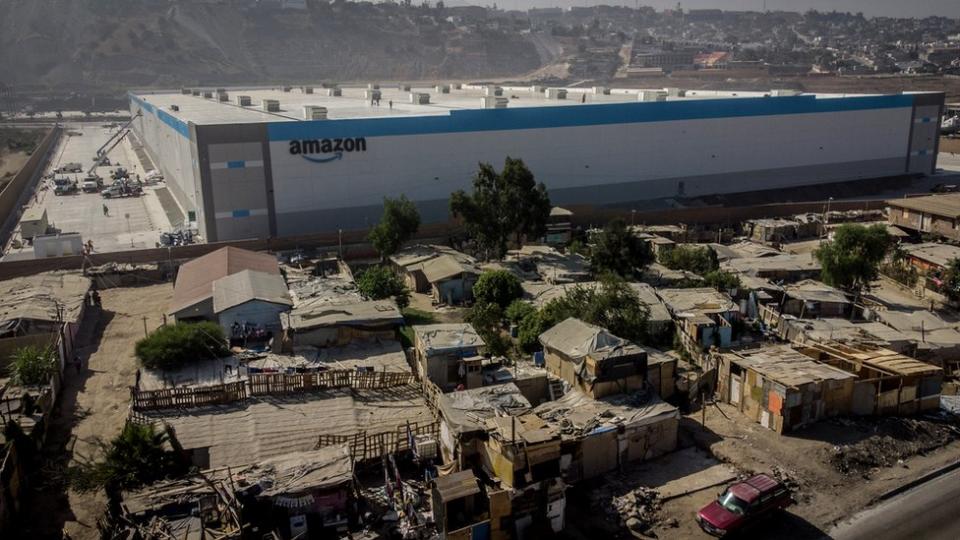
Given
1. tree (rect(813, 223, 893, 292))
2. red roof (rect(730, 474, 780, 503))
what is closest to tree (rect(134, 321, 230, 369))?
red roof (rect(730, 474, 780, 503))

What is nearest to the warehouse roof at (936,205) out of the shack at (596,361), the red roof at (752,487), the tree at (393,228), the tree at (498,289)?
the tree at (498,289)

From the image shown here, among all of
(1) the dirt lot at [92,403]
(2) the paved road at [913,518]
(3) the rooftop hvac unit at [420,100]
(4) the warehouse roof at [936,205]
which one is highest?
(3) the rooftop hvac unit at [420,100]

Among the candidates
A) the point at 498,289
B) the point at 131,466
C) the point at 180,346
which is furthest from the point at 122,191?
the point at 131,466

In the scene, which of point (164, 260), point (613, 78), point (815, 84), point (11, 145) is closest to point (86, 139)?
point (11, 145)

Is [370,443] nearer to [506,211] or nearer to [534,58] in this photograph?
[506,211]

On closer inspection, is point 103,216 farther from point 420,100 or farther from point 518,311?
point 518,311

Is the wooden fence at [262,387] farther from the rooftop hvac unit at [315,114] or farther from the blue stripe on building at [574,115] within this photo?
the rooftop hvac unit at [315,114]

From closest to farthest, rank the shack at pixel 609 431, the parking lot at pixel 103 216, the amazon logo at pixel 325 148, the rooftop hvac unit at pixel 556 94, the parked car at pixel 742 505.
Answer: the parked car at pixel 742 505, the shack at pixel 609 431, the amazon logo at pixel 325 148, the parking lot at pixel 103 216, the rooftop hvac unit at pixel 556 94
